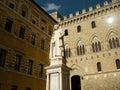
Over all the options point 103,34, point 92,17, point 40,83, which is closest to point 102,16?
point 92,17

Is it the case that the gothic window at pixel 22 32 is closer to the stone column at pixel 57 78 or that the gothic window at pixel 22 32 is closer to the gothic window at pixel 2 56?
the gothic window at pixel 2 56

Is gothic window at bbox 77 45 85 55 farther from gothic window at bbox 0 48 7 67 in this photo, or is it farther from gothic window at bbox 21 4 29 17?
gothic window at bbox 0 48 7 67

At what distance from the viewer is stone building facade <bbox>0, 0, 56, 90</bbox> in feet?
40.5

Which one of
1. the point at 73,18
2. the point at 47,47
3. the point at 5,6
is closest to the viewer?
the point at 5,6

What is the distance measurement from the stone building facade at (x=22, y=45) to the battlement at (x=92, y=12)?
5.17 metres

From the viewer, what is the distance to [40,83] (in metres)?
15.9

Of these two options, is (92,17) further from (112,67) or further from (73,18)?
(112,67)

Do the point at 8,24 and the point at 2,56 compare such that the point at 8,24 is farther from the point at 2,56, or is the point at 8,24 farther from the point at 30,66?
the point at 30,66

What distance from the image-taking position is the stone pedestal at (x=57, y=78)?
256 inches

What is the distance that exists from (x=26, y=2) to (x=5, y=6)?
11.7 ft

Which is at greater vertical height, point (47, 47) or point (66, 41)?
point (66, 41)

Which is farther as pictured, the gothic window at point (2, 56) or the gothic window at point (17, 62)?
the gothic window at point (17, 62)

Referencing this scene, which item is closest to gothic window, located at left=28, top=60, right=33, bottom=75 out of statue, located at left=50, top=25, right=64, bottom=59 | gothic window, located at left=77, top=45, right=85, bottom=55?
gothic window, located at left=77, top=45, right=85, bottom=55

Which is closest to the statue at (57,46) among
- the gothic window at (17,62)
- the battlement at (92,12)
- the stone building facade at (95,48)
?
the gothic window at (17,62)
